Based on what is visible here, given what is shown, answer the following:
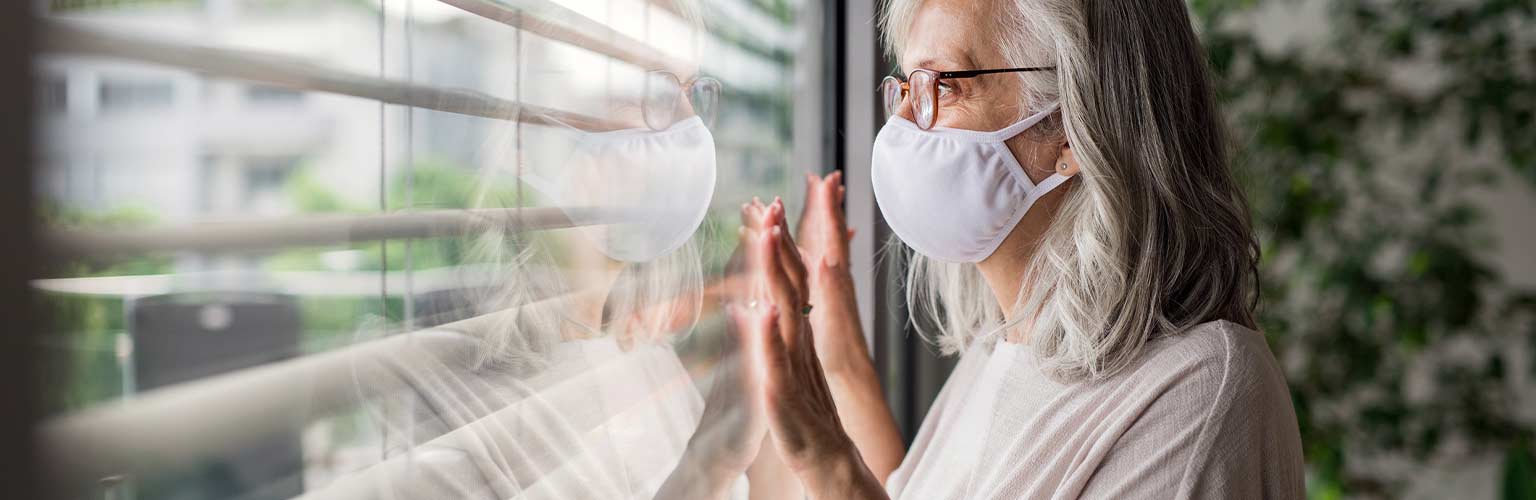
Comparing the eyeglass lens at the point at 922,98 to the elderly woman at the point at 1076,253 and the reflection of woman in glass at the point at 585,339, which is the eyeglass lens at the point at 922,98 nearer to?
the elderly woman at the point at 1076,253

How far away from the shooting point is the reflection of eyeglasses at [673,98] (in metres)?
0.79

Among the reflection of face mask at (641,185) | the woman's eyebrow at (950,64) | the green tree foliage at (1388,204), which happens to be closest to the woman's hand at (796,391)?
the reflection of face mask at (641,185)

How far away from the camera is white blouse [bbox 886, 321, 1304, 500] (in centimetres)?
88

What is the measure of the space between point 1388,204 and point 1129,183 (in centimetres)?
207

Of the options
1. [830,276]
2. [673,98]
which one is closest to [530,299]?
[673,98]

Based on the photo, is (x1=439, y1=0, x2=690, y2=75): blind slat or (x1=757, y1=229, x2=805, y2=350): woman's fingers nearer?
(x1=439, y1=0, x2=690, y2=75): blind slat

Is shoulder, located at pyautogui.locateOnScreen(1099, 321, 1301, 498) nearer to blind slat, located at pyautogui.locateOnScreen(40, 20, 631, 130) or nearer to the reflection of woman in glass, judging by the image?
the reflection of woman in glass

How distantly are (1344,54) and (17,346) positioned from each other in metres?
2.89

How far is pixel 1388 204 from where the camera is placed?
2.58 meters

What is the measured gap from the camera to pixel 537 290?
607mm

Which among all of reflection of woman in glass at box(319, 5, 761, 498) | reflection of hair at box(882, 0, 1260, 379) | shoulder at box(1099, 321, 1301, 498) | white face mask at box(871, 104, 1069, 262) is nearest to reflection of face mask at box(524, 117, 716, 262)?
reflection of woman in glass at box(319, 5, 761, 498)

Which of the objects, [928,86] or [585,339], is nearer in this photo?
[585,339]

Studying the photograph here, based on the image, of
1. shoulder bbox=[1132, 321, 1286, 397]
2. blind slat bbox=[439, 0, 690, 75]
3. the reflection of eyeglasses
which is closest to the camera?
blind slat bbox=[439, 0, 690, 75]

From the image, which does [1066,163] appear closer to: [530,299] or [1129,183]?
[1129,183]
